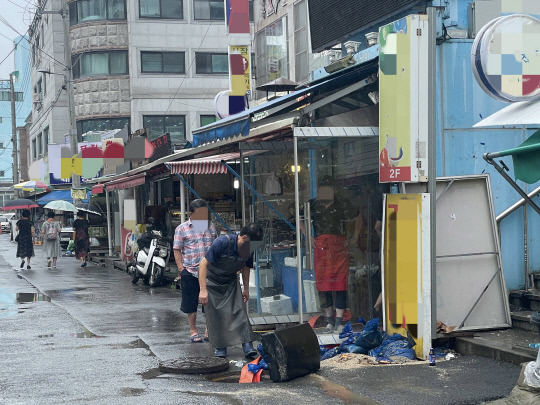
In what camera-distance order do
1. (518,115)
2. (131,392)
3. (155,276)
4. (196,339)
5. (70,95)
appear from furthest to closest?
1. (70,95)
2. (155,276)
3. (196,339)
4. (518,115)
5. (131,392)

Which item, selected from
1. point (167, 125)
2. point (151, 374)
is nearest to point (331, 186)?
point (151, 374)

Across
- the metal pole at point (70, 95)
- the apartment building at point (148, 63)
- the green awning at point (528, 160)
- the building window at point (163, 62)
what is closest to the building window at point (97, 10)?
the apartment building at point (148, 63)

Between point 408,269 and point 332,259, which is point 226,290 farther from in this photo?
point 408,269

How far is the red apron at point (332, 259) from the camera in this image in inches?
398

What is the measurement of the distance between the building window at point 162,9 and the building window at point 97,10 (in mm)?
1113

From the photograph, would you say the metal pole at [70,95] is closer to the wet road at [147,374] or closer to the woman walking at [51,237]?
A: the woman walking at [51,237]

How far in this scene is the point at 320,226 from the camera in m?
10.2

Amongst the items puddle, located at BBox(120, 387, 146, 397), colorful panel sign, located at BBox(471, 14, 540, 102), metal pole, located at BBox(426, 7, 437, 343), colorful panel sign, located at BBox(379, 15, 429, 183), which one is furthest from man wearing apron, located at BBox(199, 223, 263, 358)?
colorful panel sign, located at BBox(471, 14, 540, 102)

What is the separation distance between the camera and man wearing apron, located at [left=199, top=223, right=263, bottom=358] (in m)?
9.09

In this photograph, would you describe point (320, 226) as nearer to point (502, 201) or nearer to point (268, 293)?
point (268, 293)

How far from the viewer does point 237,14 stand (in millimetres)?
21000

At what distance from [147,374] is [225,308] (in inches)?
50.9

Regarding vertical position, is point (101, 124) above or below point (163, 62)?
below

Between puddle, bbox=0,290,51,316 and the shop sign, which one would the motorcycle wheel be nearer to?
puddle, bbox=0,290,51,316
